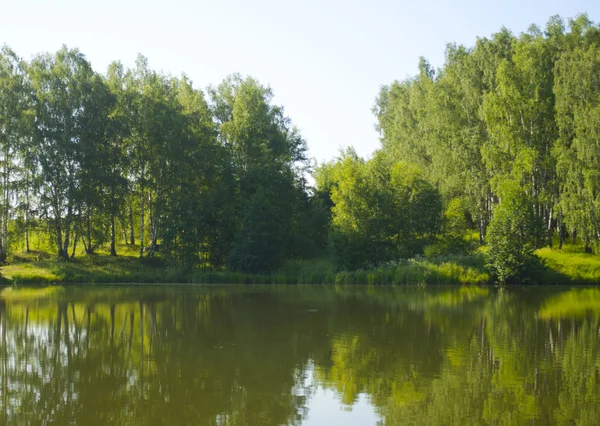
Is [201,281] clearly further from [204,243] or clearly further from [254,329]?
[254,329]

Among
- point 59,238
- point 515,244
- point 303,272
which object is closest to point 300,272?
point 303,272

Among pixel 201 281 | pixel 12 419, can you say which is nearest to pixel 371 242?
pixel 201 281

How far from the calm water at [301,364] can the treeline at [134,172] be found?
67.3ft

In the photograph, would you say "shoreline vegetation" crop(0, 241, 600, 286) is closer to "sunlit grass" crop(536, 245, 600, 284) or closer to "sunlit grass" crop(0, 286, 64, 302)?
"sunlit grass" crop(536, 245, 600, 284)

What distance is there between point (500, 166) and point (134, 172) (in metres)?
26.7

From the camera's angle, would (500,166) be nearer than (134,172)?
Yes

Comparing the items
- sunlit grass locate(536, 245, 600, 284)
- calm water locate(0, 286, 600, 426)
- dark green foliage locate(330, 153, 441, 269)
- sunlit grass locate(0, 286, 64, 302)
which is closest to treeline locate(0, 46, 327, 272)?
dark green foliage locate(330, 153, 441, 269)

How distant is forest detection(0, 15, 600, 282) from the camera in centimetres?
4250

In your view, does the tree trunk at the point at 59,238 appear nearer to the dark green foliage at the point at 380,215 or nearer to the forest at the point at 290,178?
the forest at the point at 290,178

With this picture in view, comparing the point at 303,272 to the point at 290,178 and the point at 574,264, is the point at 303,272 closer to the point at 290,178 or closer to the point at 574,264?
the point at 290,178

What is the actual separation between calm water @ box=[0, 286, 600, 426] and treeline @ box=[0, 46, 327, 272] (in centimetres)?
2053

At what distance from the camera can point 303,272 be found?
4634 centimetres

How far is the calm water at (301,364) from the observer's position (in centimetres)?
1087

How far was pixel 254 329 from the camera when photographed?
20625 millimetres
